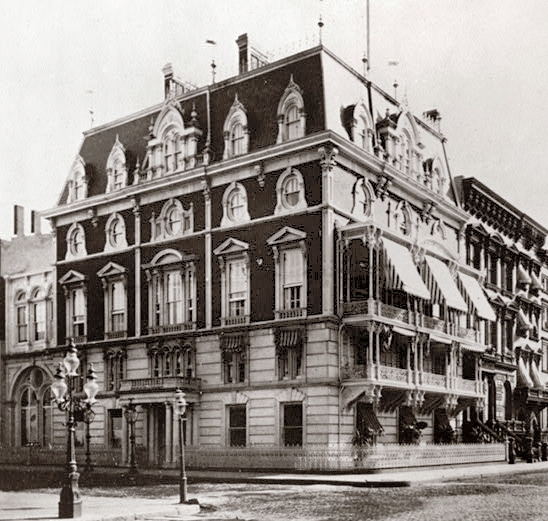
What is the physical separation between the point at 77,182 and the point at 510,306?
2677 centimetres

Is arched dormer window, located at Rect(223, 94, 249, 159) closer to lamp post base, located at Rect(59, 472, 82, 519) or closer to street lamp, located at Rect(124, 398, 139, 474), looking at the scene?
street lamp, located at Rect(124, 398, 139, 474)

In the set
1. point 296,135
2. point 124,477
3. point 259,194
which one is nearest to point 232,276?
point 259,194

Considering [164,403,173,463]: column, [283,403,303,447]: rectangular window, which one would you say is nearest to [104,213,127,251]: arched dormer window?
[164,403,173,463]: column

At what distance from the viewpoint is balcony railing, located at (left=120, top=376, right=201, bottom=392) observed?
3894cm

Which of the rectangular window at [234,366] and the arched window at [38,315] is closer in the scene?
the rectangular window at [234,366]

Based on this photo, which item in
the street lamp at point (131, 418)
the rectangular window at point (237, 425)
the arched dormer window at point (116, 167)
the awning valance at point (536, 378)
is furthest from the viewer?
the awning valance at point (536, 378)

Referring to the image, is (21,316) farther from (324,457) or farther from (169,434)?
(324,457)

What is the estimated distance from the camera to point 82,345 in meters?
46.1

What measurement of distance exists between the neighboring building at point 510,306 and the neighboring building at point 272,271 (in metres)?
2.45

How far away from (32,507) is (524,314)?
41.4 meters

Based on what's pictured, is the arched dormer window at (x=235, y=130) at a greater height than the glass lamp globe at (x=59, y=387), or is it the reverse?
the arched dormer window at (x=235, y=130)

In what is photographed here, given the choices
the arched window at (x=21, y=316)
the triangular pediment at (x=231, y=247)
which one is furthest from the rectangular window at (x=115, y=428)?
the triangular pediment at (x=231, y=247)

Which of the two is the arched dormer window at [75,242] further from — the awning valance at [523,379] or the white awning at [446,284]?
the awning valance at [523,379]

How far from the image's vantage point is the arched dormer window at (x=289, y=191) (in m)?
37.4
